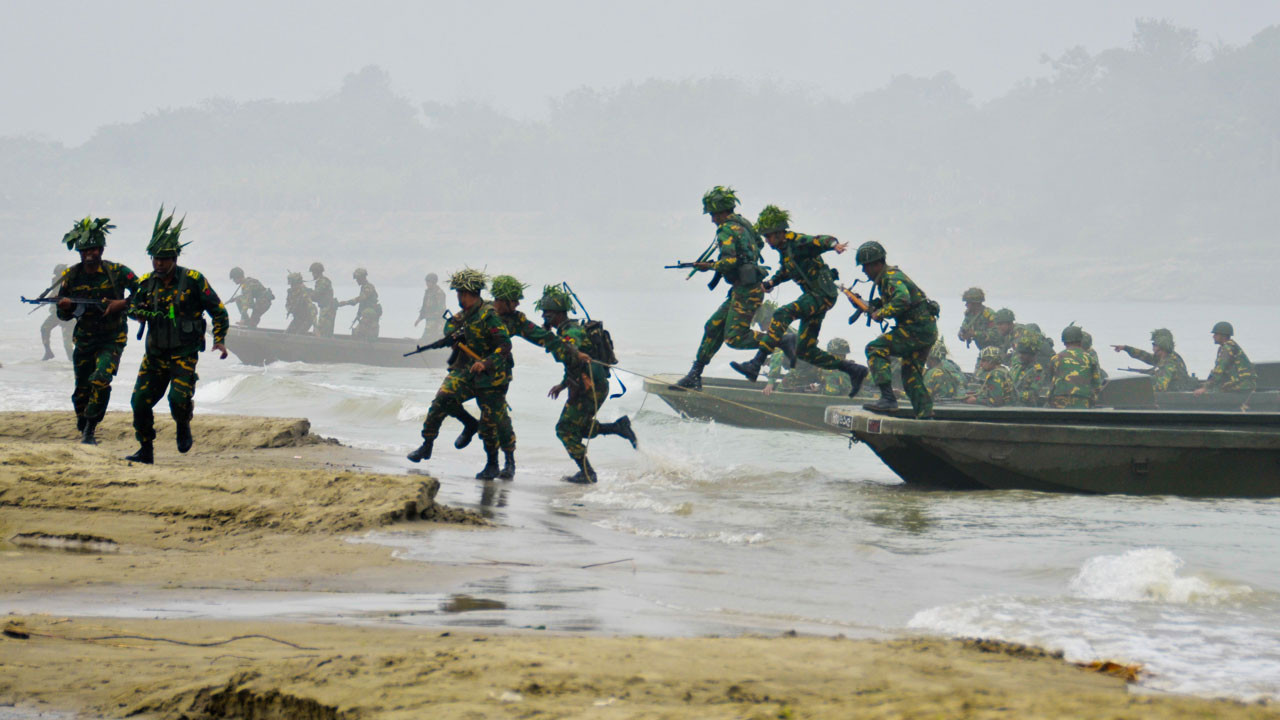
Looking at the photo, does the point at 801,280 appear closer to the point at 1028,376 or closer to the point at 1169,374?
the point at 1028,376

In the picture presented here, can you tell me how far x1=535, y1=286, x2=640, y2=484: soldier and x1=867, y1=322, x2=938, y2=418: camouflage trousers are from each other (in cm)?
227

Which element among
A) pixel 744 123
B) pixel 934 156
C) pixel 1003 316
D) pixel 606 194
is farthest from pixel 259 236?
pixel 1003 316

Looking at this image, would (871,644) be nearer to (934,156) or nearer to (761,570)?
(761,570)

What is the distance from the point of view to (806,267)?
449 inches

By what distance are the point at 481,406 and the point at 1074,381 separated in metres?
7.14

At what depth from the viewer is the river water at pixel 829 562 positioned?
5.68 meters

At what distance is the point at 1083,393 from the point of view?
577 inches

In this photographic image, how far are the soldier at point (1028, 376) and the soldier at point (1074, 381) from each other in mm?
977

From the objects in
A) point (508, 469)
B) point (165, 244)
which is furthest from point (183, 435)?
point (508, 469)

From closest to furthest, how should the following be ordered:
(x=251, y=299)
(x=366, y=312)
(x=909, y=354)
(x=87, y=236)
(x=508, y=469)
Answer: (x=87, y=236)
(x=909, y=354)
(x=508, y=469)
(x=366, y=312)
(x=251, y=299)

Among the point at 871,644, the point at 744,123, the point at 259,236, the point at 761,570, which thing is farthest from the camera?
the point at 744,123

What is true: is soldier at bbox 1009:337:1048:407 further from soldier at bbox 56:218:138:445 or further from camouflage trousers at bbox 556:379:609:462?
soldier at bbox 56:218:138:445

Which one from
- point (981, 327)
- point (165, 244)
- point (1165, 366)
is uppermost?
point (981, 327)

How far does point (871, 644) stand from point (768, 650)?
1.77 ft
